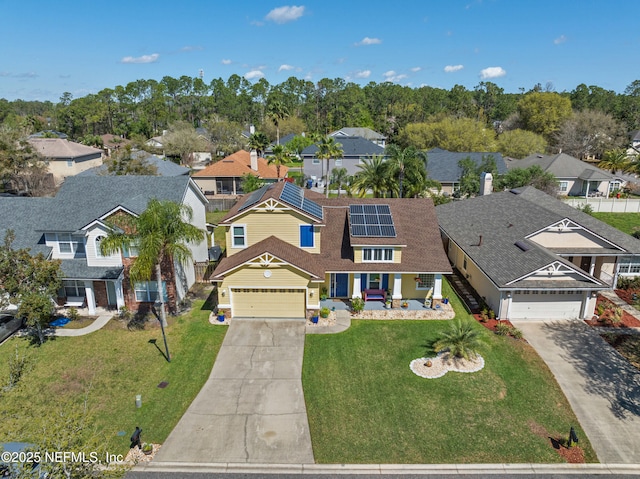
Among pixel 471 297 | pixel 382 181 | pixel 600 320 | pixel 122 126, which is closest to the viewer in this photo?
pixel 600 320

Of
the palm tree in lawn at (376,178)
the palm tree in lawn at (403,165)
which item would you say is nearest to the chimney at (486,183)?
the palm tree in lawn at (403,165)

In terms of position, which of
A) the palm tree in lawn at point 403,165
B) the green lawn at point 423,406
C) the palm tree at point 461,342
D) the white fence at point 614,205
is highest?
the palm tree in lawn at point 403,165

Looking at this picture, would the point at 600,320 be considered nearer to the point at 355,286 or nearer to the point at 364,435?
the point at 355,286

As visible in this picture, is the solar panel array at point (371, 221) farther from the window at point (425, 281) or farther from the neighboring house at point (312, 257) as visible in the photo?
the window at point (425, 281)

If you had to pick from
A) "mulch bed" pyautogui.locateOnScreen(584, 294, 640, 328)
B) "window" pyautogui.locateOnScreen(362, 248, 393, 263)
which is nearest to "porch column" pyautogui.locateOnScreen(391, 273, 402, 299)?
"window" pyautogui.locateOnScreen(362, 248, 393, 263)

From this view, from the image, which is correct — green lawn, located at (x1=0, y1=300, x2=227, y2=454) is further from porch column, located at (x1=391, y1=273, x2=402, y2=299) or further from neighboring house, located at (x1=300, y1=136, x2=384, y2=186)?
neighboring house, located at (x1=300, y1=136, x2=384, y2=186)

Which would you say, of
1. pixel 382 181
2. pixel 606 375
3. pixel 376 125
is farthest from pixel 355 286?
pixel 376 125
